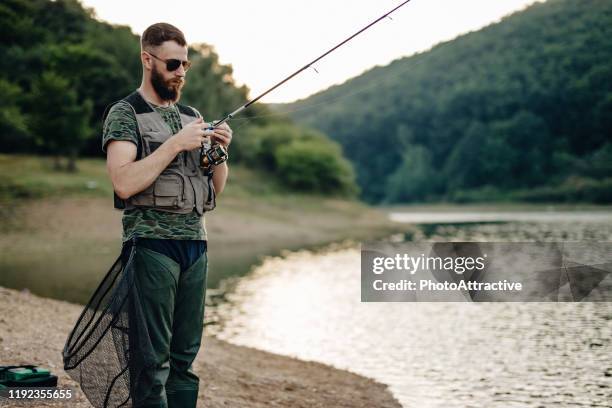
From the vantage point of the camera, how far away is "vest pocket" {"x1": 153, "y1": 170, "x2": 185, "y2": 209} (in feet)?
10.1

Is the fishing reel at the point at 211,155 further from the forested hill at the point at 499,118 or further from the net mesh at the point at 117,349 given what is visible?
the forested hill at the point at 499,118

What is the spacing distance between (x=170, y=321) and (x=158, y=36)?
4.37 feet

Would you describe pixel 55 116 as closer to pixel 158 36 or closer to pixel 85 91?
pixel 85 91

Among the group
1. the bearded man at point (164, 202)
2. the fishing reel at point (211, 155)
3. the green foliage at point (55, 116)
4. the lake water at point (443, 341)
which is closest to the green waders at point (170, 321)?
the bearded man at point (164, 202)

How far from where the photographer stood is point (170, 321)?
3141mm

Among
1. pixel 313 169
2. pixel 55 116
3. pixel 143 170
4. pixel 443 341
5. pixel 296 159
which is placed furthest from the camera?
pixel 296 159

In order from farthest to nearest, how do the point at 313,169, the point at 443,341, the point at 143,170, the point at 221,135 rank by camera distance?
1. the point at 313,169
2. the point at 443,341
3. the point at 221,135
4. the point at 143,170

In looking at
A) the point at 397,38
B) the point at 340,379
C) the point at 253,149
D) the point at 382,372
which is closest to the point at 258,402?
the point at 340,379

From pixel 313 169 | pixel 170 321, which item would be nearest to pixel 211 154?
pixel 170 321

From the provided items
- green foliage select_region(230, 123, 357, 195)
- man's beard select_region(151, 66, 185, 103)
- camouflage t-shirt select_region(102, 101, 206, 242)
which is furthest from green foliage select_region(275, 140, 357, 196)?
camouflage t-shirt select_region(102, 101, 206, 242)

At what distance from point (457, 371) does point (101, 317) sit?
662 cm

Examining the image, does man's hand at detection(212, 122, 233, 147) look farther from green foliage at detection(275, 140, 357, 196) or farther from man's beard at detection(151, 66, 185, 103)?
green foliage at detection(275, 140, 357, 196)

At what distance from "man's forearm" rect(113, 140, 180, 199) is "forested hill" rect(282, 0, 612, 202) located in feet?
86.9

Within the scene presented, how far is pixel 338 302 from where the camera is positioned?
15.9 meters
